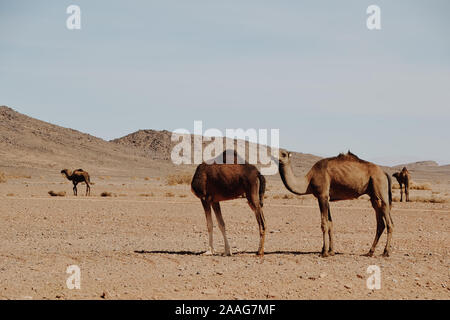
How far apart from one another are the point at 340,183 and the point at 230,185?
2202mm

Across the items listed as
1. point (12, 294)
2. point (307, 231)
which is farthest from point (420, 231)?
point (12, 294)

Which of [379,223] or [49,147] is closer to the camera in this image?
[379,223]

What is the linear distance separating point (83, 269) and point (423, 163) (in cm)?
18678

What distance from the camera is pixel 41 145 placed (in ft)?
295

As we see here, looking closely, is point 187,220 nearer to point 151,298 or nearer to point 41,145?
point 151,298

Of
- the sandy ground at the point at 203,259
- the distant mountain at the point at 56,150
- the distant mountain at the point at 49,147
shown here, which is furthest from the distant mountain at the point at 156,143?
the sandy ground at the point at 203,259

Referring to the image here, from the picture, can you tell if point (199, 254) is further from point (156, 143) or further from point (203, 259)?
point (156, 143)

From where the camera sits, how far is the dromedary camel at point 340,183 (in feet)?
40.0

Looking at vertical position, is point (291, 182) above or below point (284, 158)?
below

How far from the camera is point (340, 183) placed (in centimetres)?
1230

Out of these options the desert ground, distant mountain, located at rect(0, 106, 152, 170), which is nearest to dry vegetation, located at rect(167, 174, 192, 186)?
the desert ground

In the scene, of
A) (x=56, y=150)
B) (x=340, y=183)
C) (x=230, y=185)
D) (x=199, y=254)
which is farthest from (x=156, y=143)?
(x=340, y=183)

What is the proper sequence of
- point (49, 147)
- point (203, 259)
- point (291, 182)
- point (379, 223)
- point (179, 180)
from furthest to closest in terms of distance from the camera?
point (49, 147) → point (179, 180) → point (379, 223) → point (291, 182) → point (203, 259)
